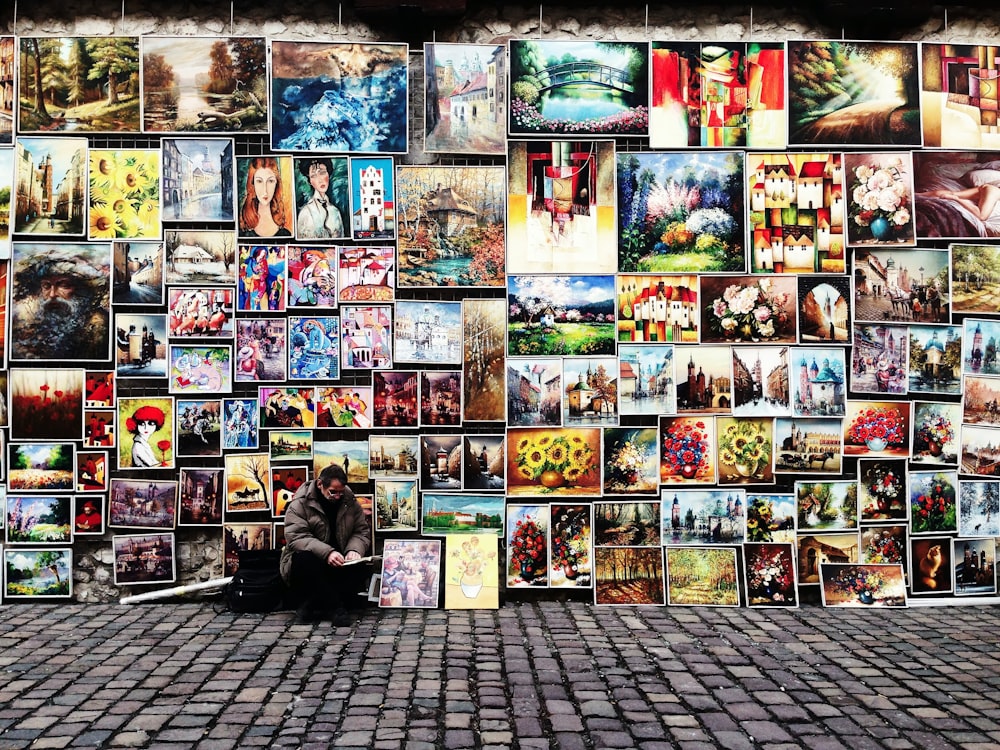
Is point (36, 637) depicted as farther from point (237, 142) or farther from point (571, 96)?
point (571, 96)

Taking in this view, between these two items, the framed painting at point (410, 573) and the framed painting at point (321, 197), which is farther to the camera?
the framed painting at point (321, 197)

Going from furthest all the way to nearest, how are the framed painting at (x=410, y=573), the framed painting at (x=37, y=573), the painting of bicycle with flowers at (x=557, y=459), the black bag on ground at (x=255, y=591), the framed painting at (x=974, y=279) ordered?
1. the framed painting at (x=974, y=279)
2. the painting of bicycle with flowers at (x=557, y=459)
3. the framed painting at (x=37, y=573)
4. the framed painting at (x=410, y=573)
5. the black bag on ground at (x=255, y=591)

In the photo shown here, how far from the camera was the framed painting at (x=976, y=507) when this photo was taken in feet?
23.6

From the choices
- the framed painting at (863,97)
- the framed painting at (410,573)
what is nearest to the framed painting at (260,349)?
the framed painting at (410,573)

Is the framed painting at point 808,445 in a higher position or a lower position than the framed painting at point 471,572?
higher

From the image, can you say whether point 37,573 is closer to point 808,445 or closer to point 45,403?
point 45,403

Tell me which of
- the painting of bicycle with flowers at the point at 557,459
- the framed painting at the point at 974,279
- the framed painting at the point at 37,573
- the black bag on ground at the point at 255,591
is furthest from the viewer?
the framed painting at the point at 974,279

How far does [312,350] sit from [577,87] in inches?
120

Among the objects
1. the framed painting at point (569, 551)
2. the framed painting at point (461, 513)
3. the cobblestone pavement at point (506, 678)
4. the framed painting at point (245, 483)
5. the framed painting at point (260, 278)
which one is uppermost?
the framed painting at point (260, 278)

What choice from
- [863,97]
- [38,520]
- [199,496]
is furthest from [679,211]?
[38,520]

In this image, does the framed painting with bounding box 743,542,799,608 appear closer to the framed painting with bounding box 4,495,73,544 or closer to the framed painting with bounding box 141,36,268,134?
the framed painting with bounding box 141,36,268,134

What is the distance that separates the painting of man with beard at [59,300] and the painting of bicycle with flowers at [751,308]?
16.3 feet

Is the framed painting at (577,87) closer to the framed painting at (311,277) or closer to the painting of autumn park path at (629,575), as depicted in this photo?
the framed painting at (311,277)

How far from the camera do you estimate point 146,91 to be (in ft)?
23.0
